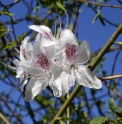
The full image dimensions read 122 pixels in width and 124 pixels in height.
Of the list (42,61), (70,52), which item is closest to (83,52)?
(70,52)

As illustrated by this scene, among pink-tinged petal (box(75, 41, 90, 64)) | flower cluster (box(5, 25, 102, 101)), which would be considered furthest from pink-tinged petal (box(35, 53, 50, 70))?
pink-tinged petal (box(75, 41, 90, 64))

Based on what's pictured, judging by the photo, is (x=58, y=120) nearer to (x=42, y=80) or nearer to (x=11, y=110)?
(x=42, y=80)

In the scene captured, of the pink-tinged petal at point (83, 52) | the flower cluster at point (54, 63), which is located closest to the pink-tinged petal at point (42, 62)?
the flower cluster at point (54, 63)

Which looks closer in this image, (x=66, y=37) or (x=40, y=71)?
(x=66, y=37)

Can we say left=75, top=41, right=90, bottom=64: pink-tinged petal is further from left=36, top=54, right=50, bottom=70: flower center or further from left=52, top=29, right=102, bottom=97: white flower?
left=36, top=54, right=50, bottom=70: flower center

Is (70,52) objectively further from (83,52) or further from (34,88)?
(34,88)

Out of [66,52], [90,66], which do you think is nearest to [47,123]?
[90,66]

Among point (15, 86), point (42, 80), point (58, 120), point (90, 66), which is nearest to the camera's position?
point (42, 80)
